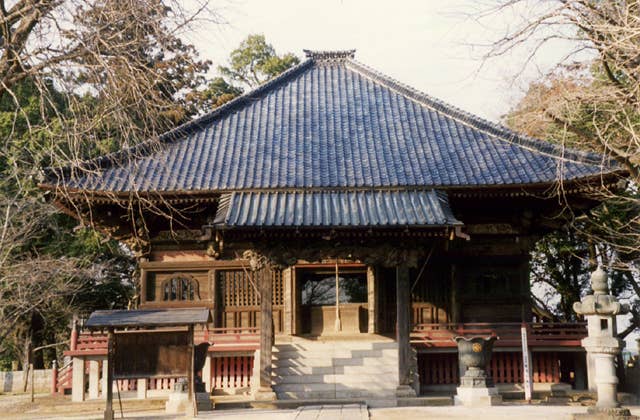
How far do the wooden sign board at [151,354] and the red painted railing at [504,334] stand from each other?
659 cm

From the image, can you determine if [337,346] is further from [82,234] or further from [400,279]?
[82,234]

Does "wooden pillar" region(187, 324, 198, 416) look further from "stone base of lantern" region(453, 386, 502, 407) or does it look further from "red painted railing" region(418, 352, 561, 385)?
"red painted railing" region(418, 352, 561, 385)

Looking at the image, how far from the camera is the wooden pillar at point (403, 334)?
15.6 meters

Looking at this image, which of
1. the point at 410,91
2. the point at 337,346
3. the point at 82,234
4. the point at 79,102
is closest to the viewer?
the point at 79,102

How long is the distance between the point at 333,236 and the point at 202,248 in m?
4.45

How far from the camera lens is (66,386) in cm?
1797

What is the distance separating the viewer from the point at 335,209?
1688 centimetres

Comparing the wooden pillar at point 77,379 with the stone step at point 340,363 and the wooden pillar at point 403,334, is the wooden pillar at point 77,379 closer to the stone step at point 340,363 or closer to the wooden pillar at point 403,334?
the stone step at point 340,363

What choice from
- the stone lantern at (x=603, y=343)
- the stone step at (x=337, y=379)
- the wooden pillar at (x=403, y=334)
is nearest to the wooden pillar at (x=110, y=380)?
the stone step at (x=337, y=379)

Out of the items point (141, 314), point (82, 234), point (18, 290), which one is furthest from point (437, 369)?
point (82, 234)

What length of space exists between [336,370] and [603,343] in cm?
647

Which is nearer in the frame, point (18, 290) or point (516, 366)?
point (516, 366)

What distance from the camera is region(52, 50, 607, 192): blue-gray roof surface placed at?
17.9 meters

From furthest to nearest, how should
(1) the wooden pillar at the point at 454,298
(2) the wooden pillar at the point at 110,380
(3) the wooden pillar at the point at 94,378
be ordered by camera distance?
(1) the wooden pillar at the point at 454,298
(3) the wooden pillar at the point at 94,378
(2) the wooden pillar at the point at 110,380
